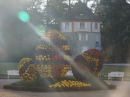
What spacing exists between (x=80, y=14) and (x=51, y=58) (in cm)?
5754

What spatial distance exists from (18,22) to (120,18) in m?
21.0

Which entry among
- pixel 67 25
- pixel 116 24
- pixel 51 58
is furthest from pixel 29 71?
pixel 67 25

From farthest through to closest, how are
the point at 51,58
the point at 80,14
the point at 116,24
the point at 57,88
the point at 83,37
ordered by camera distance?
1. the point at 80,14
2. the point at 83,37
3. the point at 116,24
4. the point at 51,58
5. the point at 57,88

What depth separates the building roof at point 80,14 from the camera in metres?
79.9

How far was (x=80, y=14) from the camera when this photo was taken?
265 ft

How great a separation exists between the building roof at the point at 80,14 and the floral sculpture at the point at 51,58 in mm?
55719

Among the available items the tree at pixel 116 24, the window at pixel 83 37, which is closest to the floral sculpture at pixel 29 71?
the tree at pixel 116 24

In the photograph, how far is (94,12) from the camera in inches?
3327

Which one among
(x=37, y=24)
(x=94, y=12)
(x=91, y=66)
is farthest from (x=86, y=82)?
(x=94, y=12)

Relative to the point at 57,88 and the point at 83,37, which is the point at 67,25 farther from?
the point at 57,88

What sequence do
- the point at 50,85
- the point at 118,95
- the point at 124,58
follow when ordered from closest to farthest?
1. the point at 118,95
2. the point at 50,85
3. the point at 124,58

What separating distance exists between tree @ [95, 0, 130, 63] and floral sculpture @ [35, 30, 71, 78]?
168 ft

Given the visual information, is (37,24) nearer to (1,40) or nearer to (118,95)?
(1,40)

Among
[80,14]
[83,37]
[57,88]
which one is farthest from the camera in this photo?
[80,14]
